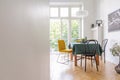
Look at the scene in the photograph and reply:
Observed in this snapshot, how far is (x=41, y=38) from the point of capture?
1.45 metres

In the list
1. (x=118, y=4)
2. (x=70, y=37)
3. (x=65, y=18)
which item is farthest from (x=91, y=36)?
(x=118, y=4)

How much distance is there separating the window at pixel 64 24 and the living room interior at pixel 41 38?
78 millimetres

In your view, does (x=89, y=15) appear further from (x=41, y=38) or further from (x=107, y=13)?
(x=41, y=38)

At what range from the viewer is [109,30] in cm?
629

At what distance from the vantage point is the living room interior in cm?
51

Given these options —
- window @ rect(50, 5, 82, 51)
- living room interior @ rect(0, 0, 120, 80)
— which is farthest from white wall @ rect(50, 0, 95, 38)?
window @ rect(50, 5, 82, 51)

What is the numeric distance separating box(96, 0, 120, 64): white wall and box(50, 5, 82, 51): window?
156 centimetres

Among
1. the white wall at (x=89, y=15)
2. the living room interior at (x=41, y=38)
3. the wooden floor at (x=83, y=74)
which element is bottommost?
the wooden floor at (x=83, y=74)

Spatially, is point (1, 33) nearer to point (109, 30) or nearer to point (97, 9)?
point (109, 30)

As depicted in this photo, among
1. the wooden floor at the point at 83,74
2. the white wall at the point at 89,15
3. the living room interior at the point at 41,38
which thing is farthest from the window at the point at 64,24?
the wooden floor at the point at 83,74

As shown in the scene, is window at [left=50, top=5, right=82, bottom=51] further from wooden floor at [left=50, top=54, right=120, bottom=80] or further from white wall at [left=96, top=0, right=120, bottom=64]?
wooden floor at [left=50, top=54, right=120, bottom=80]

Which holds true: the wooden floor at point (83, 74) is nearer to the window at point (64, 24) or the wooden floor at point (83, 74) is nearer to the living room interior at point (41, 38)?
the living room interior at point (41, 38)

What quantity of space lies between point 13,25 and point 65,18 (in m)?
8.63

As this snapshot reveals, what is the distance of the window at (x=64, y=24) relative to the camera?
358 inches
